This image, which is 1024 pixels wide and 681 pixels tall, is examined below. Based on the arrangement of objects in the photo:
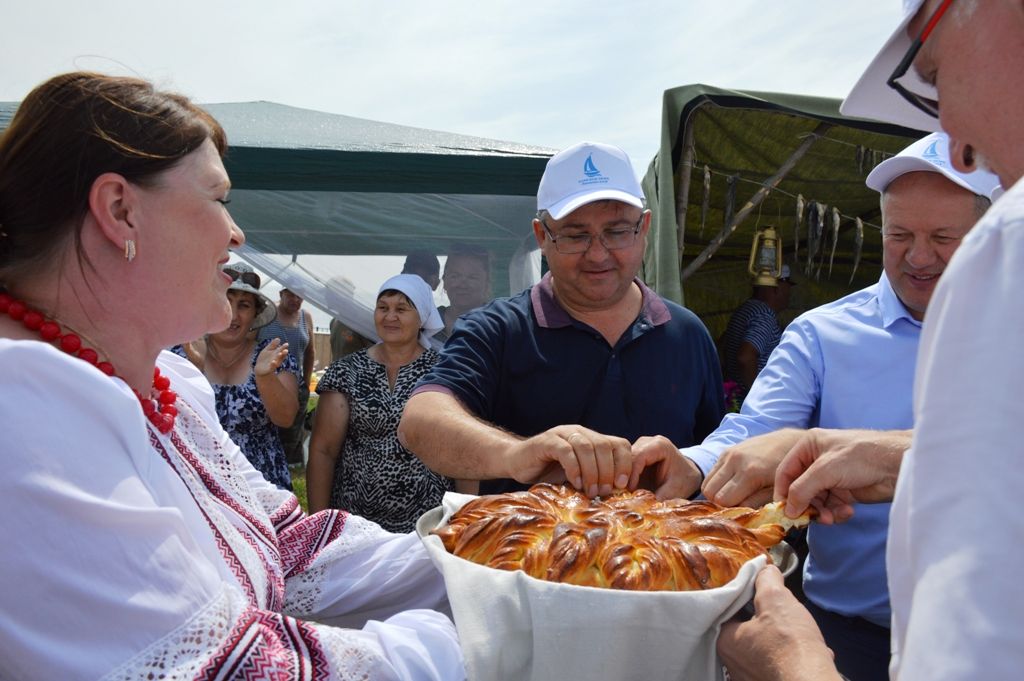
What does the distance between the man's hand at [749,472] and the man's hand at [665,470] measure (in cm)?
11

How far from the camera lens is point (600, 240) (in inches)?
118

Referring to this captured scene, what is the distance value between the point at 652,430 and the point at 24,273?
208cm

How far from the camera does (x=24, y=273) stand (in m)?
1.67

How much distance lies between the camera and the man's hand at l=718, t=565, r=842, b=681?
1271 mm

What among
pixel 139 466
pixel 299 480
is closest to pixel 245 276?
pixel 299 480

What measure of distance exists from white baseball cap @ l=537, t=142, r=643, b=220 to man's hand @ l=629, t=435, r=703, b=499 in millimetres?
1034

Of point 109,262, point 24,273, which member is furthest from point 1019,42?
point 24,273

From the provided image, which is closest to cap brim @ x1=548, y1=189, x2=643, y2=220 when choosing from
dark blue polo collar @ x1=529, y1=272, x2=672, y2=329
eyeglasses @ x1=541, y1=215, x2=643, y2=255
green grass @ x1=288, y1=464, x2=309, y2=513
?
eyeglasses @ x1=541, y1=215, x2=643, y2=255

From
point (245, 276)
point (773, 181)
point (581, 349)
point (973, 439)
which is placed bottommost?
point (245, 276)

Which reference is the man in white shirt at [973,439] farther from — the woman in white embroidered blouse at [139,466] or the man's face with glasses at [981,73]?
the woman in white embroidered blouse at [139,466]

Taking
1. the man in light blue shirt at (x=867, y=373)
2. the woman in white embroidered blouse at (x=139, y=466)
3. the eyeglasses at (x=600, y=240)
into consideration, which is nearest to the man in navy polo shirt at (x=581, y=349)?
the eyeglasses at (x=600, y=240)

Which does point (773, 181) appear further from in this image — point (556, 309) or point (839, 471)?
point (839, 471)

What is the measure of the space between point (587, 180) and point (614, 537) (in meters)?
1.67

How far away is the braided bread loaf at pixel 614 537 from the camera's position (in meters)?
1.55
